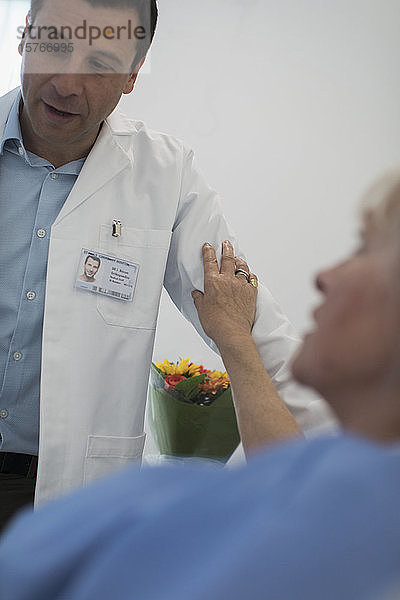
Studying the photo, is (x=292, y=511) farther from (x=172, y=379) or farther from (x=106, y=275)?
(x=172, y=379)

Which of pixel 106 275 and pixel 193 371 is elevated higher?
pixel 106 275

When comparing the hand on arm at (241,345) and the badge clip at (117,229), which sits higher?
the badge clip at (117,229)

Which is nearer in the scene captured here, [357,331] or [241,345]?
[357,331]

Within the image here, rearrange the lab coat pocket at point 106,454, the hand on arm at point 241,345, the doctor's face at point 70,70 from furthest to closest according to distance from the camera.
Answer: the lab coat pocket at point 106,454, the doctor's face at point 70,70, the hand on arm at point 241,345

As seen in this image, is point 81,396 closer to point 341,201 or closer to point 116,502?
point 116,502

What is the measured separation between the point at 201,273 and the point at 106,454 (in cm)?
44

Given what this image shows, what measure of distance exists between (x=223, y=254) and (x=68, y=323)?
37 cm

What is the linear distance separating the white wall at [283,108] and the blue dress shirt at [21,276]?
164cm

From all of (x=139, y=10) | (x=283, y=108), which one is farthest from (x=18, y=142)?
(x=283, y=108)

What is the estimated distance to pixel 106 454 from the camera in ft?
5.23

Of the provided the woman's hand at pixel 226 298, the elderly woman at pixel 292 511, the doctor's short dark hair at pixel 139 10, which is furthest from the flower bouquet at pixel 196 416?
the elderly woman at pixel 292 511

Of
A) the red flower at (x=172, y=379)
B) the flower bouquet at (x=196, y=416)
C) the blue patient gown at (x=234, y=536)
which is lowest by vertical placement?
the flower bouquet at (x=196, y=416)

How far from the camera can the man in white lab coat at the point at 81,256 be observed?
4.94ft

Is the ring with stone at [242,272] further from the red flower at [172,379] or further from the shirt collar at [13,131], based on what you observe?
the shirt collar at [13,131]
